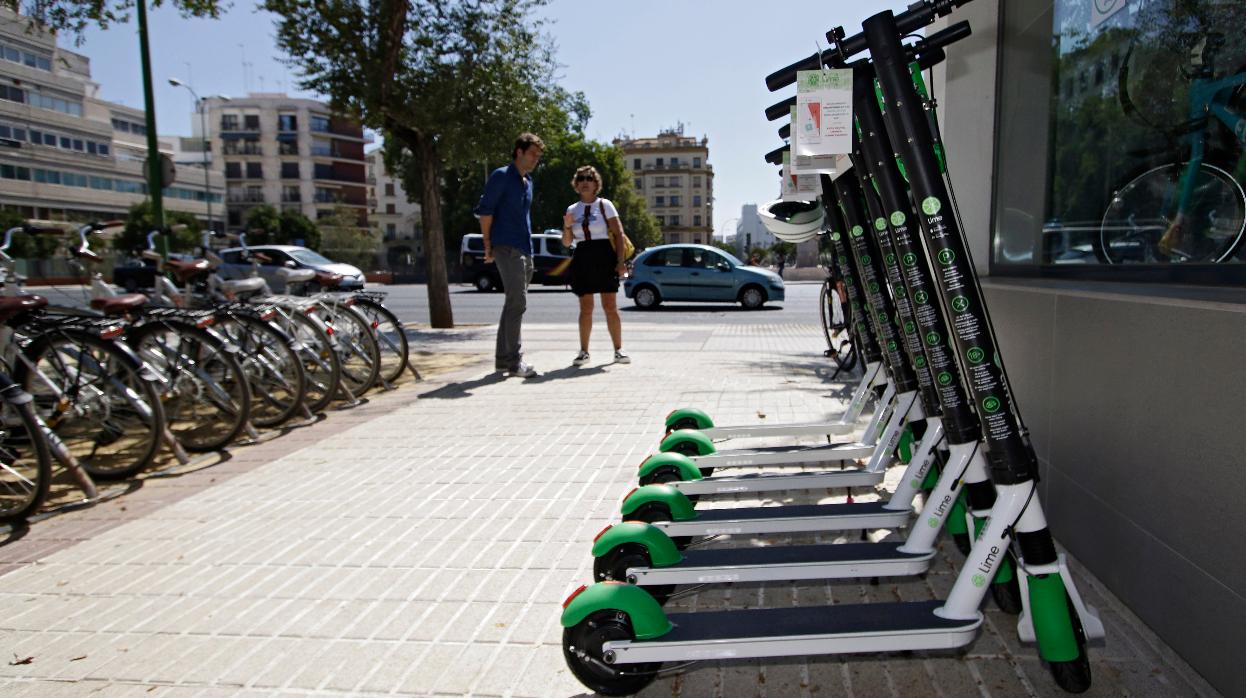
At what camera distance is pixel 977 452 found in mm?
2369

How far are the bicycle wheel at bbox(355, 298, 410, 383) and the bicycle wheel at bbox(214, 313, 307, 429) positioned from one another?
4.82ft

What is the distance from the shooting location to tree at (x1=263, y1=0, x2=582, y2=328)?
36.6 ft

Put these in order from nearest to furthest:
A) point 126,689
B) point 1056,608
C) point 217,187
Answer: point 1056,608
point 126,689
point 217,187

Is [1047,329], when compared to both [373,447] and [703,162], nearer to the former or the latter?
[373,447]

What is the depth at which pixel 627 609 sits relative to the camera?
2.12m

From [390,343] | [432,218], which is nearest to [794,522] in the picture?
Answer: [390,343]

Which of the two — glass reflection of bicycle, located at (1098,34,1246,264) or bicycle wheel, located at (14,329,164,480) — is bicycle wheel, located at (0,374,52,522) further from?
glass reflection of bicycle, located at (1098,34,1246,264)

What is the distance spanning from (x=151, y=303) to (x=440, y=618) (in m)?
4.05

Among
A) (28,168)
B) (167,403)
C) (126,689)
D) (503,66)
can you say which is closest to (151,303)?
(167,403)

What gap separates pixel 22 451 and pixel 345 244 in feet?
A: 220

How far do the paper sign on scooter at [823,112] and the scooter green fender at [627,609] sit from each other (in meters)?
1.35

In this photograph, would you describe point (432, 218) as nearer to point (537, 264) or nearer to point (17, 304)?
point (17, 304)

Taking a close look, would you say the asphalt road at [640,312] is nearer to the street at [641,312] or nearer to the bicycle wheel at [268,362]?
the street at [641,312]

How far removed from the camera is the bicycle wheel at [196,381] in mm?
4816
